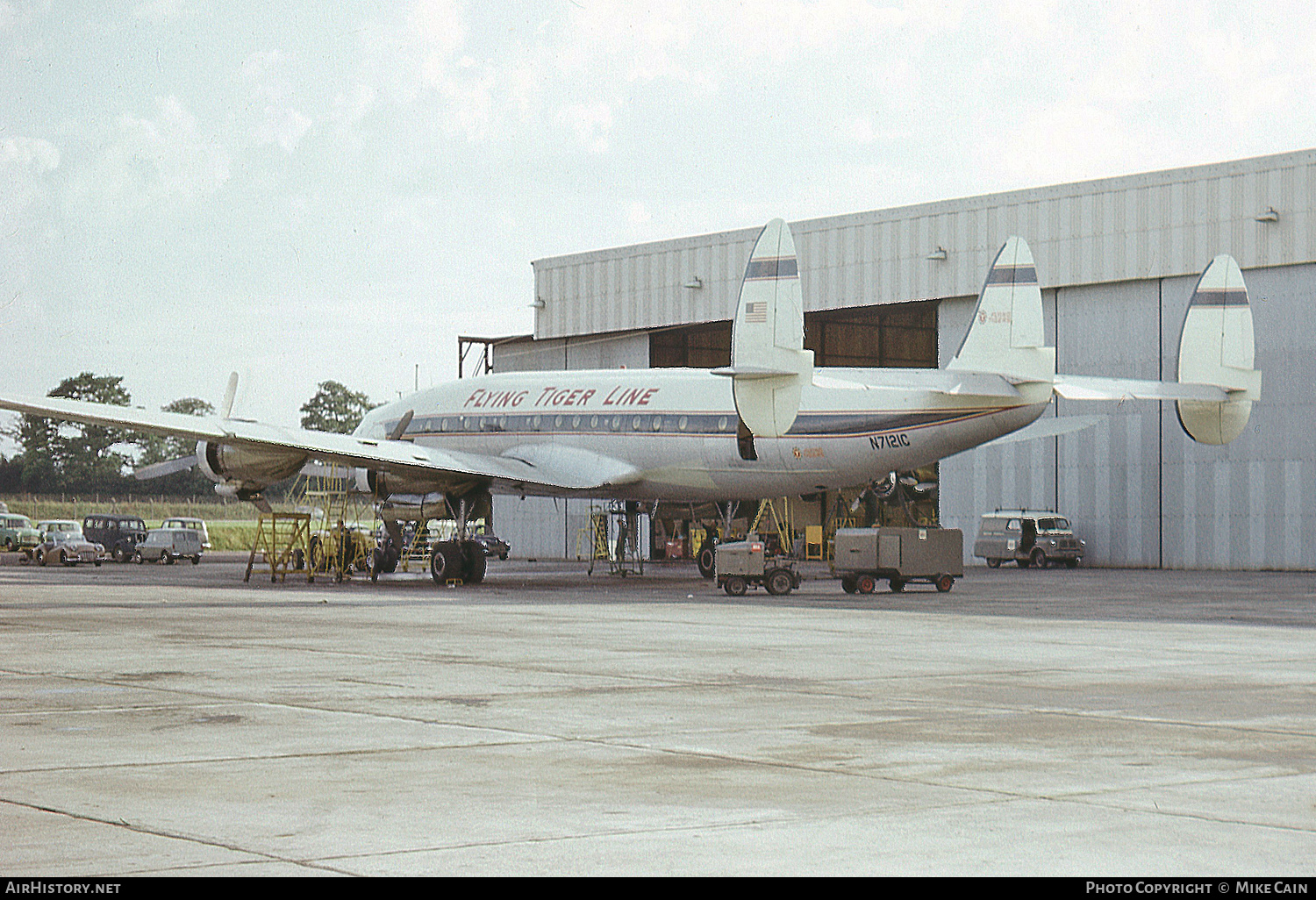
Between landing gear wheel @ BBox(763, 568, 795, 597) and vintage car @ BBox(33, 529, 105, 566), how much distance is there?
2839 cm

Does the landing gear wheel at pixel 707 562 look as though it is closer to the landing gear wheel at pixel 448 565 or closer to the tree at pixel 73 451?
the landing gear wheel at pixel 448 565

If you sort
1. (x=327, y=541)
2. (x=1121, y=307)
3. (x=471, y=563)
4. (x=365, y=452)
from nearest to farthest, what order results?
1. (x=365, y=452)
2. (x=471, y=563)
3. (x=327, y=541)
4. (x=1121, y=307)

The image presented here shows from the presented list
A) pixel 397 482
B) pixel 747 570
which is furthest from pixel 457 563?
pixel 747 570

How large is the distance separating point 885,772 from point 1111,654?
338 inches

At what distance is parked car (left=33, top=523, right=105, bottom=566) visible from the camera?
160 feet

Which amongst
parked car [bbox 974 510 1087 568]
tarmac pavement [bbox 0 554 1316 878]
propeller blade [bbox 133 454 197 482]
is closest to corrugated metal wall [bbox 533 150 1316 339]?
parked car [bbox 974 510 1087 568]

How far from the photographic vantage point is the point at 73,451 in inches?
4304

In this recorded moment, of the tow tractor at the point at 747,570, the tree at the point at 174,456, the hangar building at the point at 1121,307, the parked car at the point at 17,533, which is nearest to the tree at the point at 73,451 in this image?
the tree at the point at 174,456

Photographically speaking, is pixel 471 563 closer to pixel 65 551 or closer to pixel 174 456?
pixel 65 551

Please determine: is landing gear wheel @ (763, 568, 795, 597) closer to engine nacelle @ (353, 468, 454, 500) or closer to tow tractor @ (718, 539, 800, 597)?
tow tractor @ (718, 539, 800, 597)

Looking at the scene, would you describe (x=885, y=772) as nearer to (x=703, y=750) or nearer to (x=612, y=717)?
(x=703, y=750)

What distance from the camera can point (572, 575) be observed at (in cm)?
4181

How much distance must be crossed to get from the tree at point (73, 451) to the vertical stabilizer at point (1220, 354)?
301ft

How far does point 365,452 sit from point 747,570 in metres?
9.07
